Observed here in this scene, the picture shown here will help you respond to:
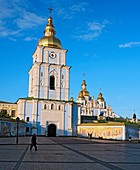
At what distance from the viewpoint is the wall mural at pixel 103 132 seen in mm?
39359

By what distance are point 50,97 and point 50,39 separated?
1316 centimetres

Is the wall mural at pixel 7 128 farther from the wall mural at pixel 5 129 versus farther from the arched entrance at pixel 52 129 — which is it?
the arched entrance at pixel 52 129

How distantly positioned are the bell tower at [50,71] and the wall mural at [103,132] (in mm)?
8101

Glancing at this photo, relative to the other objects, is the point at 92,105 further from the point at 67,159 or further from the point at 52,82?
the point at 67,159

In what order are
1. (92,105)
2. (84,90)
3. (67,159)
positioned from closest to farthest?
(67,159), (92,105), (84,90)

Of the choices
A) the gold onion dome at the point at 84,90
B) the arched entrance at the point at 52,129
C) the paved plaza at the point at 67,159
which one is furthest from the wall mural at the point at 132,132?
the gold onion dome at the point at 84,90

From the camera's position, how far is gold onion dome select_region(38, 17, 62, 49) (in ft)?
184

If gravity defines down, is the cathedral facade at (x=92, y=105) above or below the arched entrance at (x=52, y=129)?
above

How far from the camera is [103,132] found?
144ft

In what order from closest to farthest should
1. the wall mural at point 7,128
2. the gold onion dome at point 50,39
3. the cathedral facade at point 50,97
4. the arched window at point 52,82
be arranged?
the wall mural at point 7,128
the cathedral facade at point 50,97
the arched window at point 52,82
the gold onion dome at point 50,39

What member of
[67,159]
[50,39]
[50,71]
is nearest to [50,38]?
[50,39]

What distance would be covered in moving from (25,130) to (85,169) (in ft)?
130

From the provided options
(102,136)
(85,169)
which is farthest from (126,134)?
(85,169)

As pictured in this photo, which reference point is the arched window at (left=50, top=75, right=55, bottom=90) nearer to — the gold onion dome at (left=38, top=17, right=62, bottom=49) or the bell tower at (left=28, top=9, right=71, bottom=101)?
the bell tower at (left=28, top=9, right=71, bottom=101)
